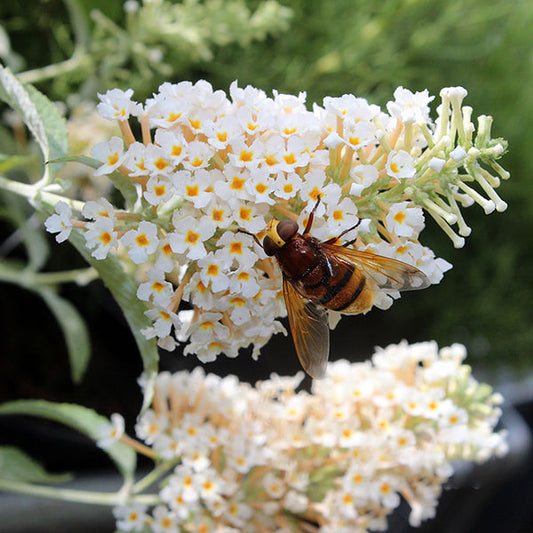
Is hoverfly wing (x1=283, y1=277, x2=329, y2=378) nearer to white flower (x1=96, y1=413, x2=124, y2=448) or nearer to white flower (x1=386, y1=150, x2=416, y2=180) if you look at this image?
white flower (x1=386, y1=150, x2=416, y2=180)

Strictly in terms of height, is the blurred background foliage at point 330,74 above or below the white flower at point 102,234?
above

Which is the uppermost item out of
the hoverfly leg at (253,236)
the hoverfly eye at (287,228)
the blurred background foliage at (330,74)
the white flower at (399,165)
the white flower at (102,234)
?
the blurred background foliage at (330,74)

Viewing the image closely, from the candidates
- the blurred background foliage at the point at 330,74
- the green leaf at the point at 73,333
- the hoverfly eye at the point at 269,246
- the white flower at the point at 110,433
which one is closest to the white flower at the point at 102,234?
the hoverfly eye at the point at 269,246

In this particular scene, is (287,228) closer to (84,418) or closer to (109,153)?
(109,153)

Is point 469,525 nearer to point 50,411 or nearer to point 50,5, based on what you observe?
point 50,411

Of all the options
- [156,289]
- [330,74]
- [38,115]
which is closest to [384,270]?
[156,289]

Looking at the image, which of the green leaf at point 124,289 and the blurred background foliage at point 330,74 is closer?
the green leaf at point 124,289

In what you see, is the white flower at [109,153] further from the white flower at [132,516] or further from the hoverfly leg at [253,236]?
the white flower at [132,516]
